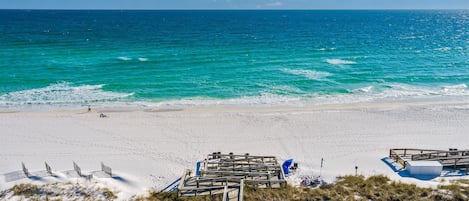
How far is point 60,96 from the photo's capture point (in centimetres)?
3691

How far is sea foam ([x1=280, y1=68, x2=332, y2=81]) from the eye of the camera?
4375 centimetres

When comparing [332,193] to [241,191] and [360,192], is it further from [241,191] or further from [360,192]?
[241,191]

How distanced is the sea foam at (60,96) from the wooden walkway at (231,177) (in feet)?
68.1

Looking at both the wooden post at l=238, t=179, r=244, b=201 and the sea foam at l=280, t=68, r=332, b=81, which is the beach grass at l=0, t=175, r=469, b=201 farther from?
the sea foam at l=280, t=68, r=332, b=81

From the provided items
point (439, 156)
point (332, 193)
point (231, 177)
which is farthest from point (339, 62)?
point (231, 177)

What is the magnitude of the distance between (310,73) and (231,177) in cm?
3084

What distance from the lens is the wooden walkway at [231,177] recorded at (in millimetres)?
16578

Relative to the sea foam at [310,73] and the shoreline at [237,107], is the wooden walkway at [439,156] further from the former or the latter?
the sea foam at [310,73]

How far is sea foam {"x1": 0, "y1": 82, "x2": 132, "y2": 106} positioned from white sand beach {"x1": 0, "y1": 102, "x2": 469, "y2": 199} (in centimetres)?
311

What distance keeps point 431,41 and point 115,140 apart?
76.1m

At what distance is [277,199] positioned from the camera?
16062mm

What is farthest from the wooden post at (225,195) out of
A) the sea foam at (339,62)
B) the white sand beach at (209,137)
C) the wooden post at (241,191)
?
the sea foam at (339,62)

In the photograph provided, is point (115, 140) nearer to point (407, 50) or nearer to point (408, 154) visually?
point (408, 154)

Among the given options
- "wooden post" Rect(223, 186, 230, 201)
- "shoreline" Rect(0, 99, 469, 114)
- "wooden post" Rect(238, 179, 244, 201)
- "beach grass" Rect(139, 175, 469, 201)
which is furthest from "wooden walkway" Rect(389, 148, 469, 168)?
"shoreline" Rect(0, 99, 469, 114)
